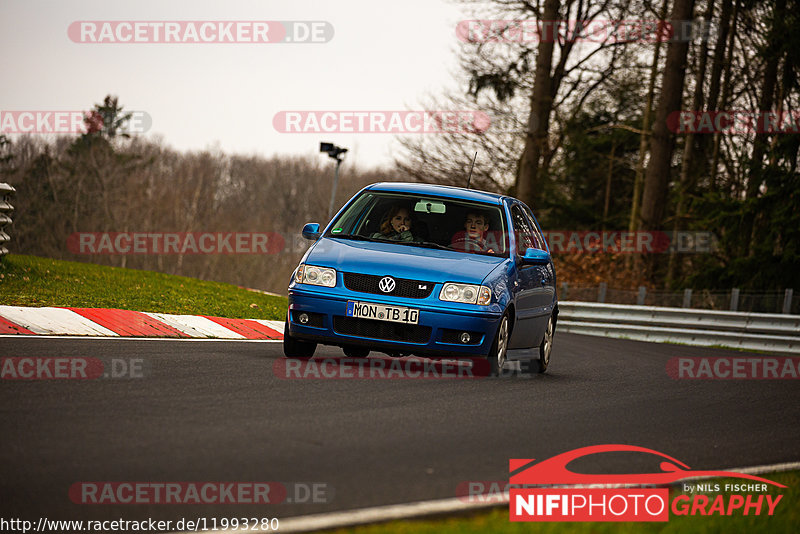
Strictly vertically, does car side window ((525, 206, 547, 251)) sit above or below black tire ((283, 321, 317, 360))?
above

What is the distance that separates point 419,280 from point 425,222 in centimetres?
151

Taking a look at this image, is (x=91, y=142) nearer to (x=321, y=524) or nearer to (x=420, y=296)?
(x=420, y=296)

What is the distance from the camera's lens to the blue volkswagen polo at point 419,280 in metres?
8.67

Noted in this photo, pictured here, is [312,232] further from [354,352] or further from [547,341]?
[547,341]

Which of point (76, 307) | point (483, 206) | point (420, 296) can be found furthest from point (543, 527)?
point (76, 307)

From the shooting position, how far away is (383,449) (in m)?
5.29

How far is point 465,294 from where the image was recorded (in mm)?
8773

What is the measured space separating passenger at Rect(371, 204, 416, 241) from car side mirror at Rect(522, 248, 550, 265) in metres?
1.11

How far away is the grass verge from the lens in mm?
11969
